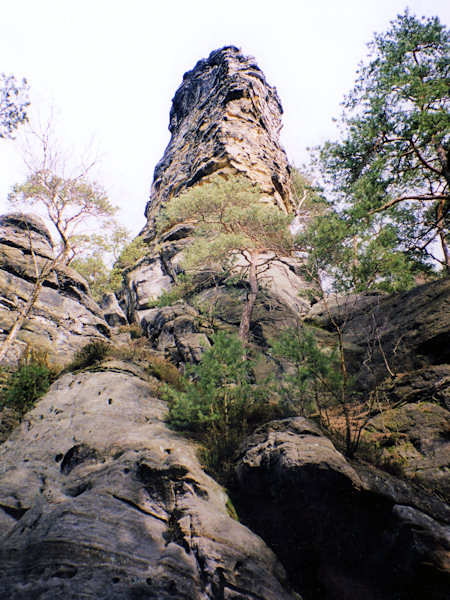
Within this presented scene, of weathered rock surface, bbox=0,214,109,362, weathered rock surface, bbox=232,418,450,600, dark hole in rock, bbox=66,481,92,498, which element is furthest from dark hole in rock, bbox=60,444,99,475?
weathered rock surface, bbox=0,214,109,362

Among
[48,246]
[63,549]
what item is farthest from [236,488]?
[48,246]

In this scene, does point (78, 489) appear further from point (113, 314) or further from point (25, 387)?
point (113, 314)

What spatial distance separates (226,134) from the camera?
2397 centimetres

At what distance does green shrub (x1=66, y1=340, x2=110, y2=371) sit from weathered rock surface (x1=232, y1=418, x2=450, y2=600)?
6439 millimetres

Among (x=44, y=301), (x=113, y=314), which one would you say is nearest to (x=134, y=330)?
(x=113, y=314)

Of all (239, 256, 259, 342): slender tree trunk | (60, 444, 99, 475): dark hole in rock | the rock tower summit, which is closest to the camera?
(60, 444, 99, 475): dark hole in rock

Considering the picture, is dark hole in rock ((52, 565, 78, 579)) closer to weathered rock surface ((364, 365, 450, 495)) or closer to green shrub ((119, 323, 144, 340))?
weathered rock surface ((364, 365, 450, 495))

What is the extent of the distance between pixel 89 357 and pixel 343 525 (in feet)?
26.4

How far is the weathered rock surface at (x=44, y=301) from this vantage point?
11191 millimetres

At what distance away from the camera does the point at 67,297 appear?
1496cm

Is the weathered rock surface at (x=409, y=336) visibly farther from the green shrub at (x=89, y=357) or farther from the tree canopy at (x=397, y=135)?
the green shrub at (x=89, y=357)

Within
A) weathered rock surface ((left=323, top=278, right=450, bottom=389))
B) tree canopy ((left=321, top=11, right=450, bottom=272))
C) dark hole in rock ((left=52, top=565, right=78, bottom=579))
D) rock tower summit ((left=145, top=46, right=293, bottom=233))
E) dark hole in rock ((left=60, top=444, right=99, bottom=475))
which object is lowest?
dark hole in rock ((left=52, top=565, right=78, bottom=579))

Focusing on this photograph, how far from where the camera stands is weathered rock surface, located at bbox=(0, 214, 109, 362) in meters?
11.2

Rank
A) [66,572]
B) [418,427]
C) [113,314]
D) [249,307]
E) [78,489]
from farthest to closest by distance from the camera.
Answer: [113,314], [249,307], [418,427], [78,489], [66,572]
